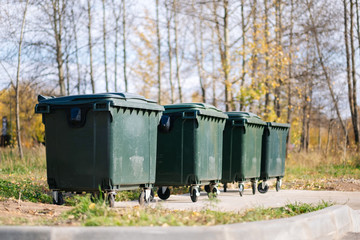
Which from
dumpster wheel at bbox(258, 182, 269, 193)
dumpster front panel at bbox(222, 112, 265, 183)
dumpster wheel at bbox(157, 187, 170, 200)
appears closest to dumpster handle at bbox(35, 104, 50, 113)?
dumpster wheel at bbox(157, 187, 170, 200)

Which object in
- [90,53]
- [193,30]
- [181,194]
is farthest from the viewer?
[193,30]

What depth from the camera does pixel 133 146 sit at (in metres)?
7.98

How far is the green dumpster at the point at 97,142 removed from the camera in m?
7.55

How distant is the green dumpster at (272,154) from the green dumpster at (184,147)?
9.61 feet

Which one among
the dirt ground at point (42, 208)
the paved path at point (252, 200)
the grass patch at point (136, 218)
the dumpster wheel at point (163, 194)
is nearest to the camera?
the grass patch at point (136, 218)

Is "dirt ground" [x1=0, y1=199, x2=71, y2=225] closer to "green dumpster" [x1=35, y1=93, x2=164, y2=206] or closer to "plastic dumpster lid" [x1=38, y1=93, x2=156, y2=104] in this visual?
"green dumpster" [x1=35, y1=93, x2=164, y2=206]

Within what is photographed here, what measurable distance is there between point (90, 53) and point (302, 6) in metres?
11.1

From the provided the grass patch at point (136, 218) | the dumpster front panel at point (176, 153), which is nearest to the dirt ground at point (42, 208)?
the grass patch at point (136, 218)

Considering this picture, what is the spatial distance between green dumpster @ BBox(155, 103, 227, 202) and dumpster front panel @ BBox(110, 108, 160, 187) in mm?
863

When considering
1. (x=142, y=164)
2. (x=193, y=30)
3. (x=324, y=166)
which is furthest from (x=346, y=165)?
(x=193, y=30)

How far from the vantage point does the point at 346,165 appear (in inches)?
816

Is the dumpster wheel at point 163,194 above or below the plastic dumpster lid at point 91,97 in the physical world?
below

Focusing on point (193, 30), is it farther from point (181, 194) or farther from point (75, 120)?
point (75, 120)

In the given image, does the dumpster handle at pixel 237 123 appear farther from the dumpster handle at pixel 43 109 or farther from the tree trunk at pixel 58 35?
the tree trunk at pixel 58 35
